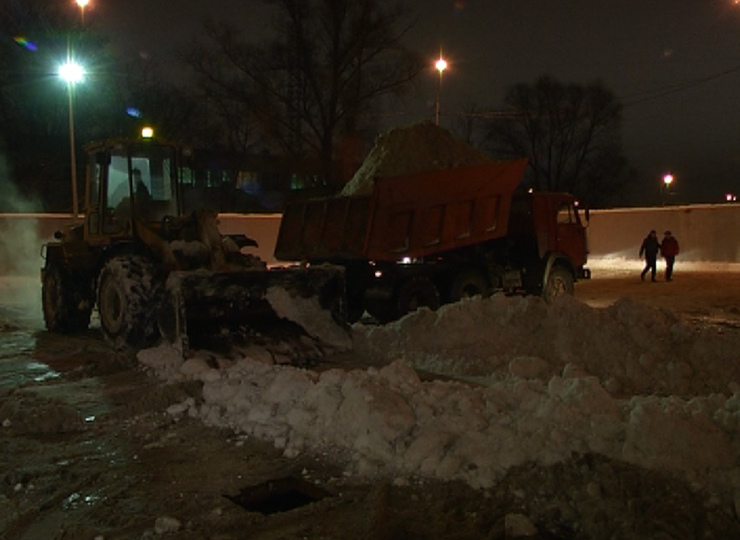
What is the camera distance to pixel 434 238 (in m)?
12.9

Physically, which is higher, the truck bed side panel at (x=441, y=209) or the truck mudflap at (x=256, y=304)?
the truck bed side panel at (x=441, y=209)

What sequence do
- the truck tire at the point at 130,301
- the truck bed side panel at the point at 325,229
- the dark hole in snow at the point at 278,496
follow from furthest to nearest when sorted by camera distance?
the truck bed side panel at the point at 325,229
the truck tire at the point at 130,301
the dark hole in snow at the point at 278,496

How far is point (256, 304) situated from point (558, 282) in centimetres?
772

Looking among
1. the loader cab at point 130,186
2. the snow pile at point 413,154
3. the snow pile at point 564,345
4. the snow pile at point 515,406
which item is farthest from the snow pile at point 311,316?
the snow pile at point 413,154

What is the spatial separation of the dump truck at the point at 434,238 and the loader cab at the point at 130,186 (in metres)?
2.93

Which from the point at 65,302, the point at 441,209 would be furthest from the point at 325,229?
the point at 65,302

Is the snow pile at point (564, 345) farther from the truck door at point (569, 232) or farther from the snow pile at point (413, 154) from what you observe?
the truck door at point (569, 232)

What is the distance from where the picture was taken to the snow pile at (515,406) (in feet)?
16.5

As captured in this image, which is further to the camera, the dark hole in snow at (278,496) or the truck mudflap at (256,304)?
the truck mudflap at (256,304)

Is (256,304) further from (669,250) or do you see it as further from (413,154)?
(669,250)

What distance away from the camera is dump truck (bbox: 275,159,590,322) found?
12.2 m

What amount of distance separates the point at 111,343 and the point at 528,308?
18.2 feet

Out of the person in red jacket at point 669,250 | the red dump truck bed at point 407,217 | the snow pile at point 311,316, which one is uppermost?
the red dump truck bed at point 407,217

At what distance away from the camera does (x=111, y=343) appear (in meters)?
9.82
